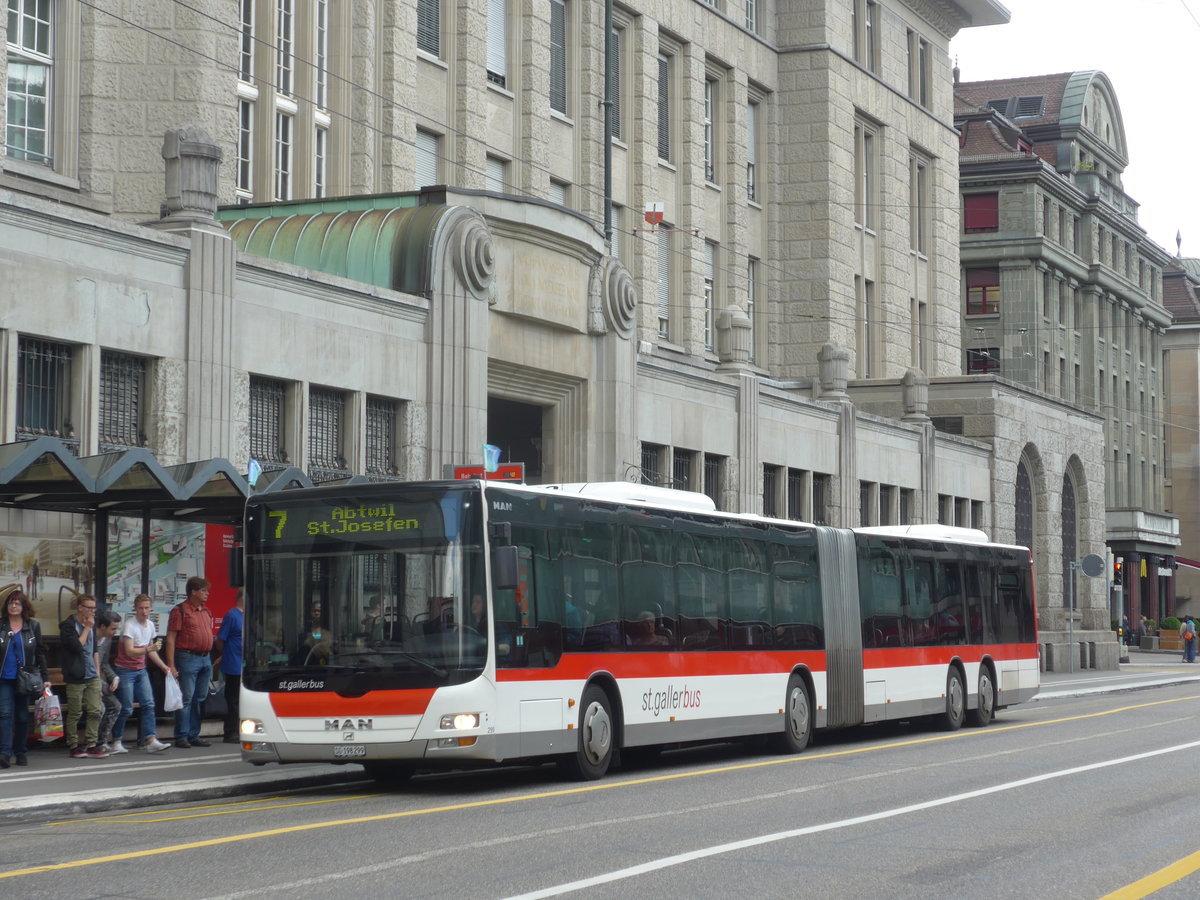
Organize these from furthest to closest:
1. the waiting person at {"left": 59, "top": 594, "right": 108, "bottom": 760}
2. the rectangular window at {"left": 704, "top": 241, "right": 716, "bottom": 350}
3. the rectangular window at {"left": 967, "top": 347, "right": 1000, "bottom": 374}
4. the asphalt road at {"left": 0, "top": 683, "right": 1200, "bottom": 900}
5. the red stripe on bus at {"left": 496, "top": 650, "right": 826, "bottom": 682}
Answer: the rectangular window at {"left": 967, "top": 347, "right": 1000, "bottom": 374}, the rectangular window at {"left": 704, "top": 241, "right": 716, "bottom": 350}, the waiting person at {"left": 59, "top": 594, "right": 108, "bottom": 760}, the red stripe on bus at {"left": 496, "top": 650, "right": 826, "bottom": 682}, the asphalt road at {"left": 0, "top": 683, "right": 1200, "bottom": 900}

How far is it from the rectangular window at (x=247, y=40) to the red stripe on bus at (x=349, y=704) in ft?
56.0

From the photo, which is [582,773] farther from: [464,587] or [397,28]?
[397,28]

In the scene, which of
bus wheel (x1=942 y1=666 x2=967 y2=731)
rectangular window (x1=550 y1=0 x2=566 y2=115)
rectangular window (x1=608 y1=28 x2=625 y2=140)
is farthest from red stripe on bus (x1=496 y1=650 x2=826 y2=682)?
rectangular window (x1=608 y1=28 x2=625 y2=140)

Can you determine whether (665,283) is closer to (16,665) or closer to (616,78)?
(616,78)

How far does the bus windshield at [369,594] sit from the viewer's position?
1535 cm

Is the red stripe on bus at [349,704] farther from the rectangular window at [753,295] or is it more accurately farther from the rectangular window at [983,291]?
the rectangular window at [983,291]

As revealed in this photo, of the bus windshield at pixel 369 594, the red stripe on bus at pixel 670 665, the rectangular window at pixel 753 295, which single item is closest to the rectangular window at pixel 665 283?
the rectangular window at pixel 753 295

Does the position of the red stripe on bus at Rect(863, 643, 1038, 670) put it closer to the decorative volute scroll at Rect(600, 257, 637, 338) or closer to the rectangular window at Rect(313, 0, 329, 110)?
the decorative volute scroll at Rect(600, 257, 637, 338)

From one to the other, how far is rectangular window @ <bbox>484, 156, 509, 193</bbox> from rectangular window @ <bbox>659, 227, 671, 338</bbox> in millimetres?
6709

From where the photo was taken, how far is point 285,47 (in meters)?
31.4

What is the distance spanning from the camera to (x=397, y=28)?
107 feet

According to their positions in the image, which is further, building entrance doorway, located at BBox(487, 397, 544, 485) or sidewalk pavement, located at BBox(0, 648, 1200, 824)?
building entrance doorway, located at BBox(487, 397, 544, 485)

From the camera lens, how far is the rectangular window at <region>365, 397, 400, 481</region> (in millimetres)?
25141

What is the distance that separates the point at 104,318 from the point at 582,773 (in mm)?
7940
